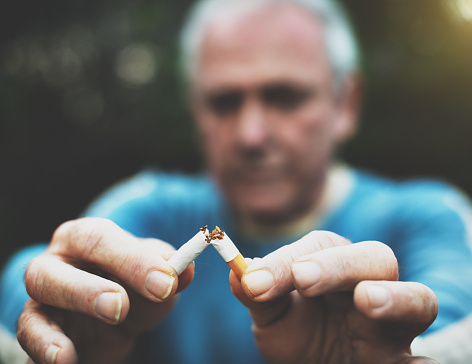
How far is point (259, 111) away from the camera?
1497mm

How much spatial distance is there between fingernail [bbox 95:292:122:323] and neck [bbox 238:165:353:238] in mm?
1129

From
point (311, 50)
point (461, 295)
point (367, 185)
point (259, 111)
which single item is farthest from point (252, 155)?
point (461, 295)

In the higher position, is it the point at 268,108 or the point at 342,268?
the point at 268,108

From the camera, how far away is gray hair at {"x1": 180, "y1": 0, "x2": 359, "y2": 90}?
1723 millimetres

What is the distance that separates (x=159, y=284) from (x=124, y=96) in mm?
1980

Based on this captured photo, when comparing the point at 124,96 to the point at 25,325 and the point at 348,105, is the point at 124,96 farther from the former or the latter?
the point at 25,325

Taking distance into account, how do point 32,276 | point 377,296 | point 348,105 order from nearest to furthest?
point 377,296 → point 32,276 → point 348,105

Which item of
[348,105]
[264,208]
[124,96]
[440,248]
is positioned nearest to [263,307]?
[440,248]

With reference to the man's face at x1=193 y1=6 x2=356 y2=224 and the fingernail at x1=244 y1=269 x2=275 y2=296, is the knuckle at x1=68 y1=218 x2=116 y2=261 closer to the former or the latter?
the fingernail at x1=244 y1=269 x2=275 y2=296

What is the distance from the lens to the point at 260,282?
1.91 ft

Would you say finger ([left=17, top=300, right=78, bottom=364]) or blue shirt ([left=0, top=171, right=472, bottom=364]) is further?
blue shirt ([left=0, top=171, right=472, bottom=364])

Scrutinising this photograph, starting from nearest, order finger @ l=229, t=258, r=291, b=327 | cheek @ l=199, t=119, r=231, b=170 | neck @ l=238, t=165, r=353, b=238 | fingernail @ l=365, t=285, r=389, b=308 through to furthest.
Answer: fingernail @ l=365, t=285, r=389, b=308, finger @ l=229, t=258, r=291, b=327, cheek @ l=199, t=119, r=231, b=170, neck @ l=238, t=165, r=353, b=238

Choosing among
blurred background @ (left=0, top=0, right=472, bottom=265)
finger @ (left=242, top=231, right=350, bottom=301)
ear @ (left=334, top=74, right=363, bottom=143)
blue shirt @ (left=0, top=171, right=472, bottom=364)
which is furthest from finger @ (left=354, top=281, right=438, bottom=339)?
blurred background @ (left=0, top=0, right=472, bottom=265)

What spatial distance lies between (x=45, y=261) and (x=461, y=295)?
993mm
